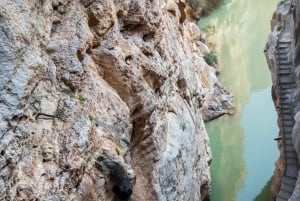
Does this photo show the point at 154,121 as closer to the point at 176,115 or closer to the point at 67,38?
the point at 176,115

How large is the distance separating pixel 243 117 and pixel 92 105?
1577 centimetres

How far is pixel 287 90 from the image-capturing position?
1291 cm

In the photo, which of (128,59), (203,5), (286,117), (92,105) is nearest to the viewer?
(92,105)

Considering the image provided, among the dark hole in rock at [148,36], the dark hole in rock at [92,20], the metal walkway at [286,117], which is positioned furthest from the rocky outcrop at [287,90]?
the dark hole in rock at [92,20]

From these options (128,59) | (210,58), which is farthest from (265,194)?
(210,58)

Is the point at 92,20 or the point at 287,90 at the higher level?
the point at 92,20

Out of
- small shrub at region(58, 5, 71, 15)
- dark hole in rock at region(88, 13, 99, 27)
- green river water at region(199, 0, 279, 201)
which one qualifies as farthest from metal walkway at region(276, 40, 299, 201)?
small shrub at region(58, 5, 71, 15)

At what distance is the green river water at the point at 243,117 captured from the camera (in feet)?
56.4

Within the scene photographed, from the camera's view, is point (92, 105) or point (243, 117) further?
point (243, 117)

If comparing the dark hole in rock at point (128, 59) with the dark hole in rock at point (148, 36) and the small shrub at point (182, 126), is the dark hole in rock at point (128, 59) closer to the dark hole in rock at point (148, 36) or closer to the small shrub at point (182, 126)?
the dark hole in rock at point (148, 36)

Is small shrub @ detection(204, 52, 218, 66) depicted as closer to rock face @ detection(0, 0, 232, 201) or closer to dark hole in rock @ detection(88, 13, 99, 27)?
rock face @ detection(0, 0, 232, 201)

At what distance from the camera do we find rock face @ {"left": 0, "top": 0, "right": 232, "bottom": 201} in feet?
18.4

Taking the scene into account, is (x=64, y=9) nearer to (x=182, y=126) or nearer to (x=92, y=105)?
(x=92, y=105)

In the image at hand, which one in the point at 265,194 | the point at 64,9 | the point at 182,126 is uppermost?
the point at 64,9
